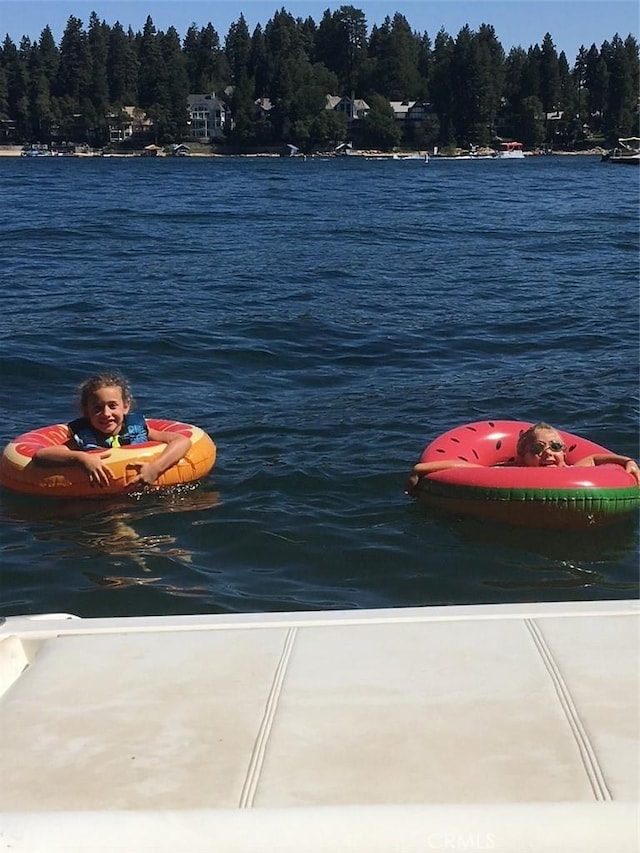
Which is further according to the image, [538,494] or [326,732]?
[538,494]

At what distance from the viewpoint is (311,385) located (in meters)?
8.94

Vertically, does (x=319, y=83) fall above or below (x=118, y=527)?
above

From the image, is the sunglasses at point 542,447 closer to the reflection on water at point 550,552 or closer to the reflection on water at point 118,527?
the reflection on water at point 550,552

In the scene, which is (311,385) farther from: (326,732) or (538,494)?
(326,732)

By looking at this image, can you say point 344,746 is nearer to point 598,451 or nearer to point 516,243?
point 598,451

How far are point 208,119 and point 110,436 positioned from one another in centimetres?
10753

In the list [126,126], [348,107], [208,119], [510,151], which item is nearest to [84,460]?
[510,151]

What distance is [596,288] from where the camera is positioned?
46.3 feet

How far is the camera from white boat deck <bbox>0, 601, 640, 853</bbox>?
173 centimetres

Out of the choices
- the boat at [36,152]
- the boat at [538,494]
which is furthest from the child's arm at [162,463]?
the boat at [36,152]

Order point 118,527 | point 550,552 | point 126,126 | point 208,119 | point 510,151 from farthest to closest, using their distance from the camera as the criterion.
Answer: point 208,119, point 126,126, point 510,151, point 118,527, point 550,552

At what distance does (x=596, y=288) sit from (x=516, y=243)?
5.05 m

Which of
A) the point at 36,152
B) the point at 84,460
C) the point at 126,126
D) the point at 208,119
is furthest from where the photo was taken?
the point at 208,119

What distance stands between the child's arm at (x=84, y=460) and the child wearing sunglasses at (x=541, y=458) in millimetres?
1690
